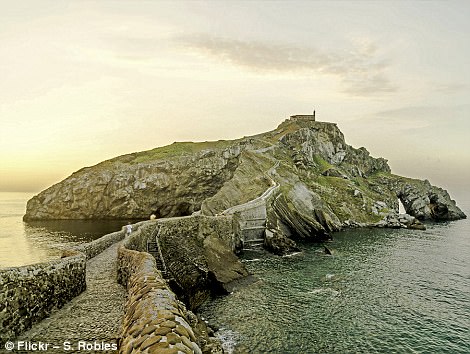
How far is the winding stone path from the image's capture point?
12.3 meters

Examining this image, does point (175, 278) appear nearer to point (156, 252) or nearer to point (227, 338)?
point (156, 252)

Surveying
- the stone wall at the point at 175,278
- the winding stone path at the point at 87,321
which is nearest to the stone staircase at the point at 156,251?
the stone wall at the point at 175,278

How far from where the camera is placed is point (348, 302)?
98.6 feet

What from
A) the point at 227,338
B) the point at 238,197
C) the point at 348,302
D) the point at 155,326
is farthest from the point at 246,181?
the point at 155,326

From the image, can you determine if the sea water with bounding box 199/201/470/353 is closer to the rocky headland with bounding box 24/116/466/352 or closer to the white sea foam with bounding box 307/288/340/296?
the white sea foam with bounding box 307/288/340/296

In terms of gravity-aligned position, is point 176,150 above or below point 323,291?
above

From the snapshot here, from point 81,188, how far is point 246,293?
94719 millimetres

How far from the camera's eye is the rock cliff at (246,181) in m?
88.0

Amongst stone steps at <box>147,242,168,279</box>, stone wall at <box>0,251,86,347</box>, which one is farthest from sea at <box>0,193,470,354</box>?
stone wall at <box>0,251,86,347</box>

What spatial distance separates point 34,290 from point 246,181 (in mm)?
67748

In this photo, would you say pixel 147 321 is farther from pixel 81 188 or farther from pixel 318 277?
pixel 81 188

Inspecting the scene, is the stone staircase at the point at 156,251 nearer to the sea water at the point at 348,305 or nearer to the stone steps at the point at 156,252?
the stone steps at the point at 156,252

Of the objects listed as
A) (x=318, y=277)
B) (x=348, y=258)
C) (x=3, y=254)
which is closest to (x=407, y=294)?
(x=318, y=277)

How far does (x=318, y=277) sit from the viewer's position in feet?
124
